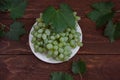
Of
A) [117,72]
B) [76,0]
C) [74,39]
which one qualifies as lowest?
[117,72]

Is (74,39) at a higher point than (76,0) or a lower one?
lower

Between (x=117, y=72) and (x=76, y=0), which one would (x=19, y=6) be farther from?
(x=117, y=72)

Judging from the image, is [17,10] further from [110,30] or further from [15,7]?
[110,30]

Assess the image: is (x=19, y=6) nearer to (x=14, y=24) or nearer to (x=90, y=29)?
(x=14, y=24)

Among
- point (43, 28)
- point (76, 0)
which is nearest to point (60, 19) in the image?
point (43, 28)

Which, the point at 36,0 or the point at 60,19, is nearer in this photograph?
the point at 60,19

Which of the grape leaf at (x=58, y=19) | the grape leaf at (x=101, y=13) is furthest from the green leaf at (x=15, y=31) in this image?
the grape leaf at (x=101, y=13)

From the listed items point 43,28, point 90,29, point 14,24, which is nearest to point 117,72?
point 90,29
